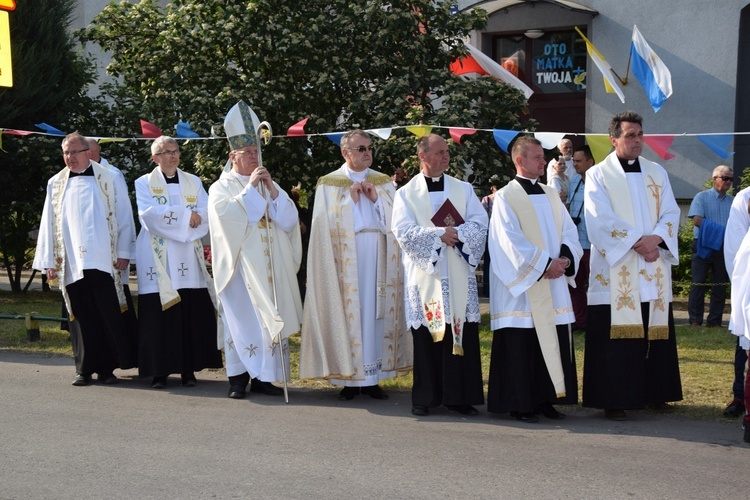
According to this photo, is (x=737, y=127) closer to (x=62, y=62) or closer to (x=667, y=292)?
(x=667, y=292)

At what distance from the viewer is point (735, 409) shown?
7.55 metres

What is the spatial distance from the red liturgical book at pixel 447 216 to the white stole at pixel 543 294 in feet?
1.38

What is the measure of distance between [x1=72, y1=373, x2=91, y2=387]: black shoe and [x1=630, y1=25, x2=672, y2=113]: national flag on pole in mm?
8960

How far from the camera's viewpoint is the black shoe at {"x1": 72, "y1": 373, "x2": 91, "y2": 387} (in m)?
9.13

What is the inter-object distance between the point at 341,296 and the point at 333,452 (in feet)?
6.64

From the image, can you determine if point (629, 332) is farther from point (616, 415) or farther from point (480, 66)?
point (480, 66)

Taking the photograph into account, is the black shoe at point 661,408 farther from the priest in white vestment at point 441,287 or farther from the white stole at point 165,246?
the white stole at point 165,246

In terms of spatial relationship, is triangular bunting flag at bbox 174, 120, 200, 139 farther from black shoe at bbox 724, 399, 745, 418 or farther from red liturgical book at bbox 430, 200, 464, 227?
black shoe at bbox 724, 399, 745, 418

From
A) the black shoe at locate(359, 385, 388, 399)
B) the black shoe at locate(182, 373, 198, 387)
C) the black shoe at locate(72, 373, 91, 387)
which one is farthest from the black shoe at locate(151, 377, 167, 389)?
the black shoe at locate(359, 385, 388, 399)

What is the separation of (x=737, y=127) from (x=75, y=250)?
10.3 metres

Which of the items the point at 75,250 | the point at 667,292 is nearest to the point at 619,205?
the point at 667,292

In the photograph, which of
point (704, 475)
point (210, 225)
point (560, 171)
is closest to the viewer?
point (704, 475)

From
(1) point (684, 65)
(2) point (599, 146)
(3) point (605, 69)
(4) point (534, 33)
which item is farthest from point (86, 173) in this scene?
(1) point (684, 65)

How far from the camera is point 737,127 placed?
51.1 feet
